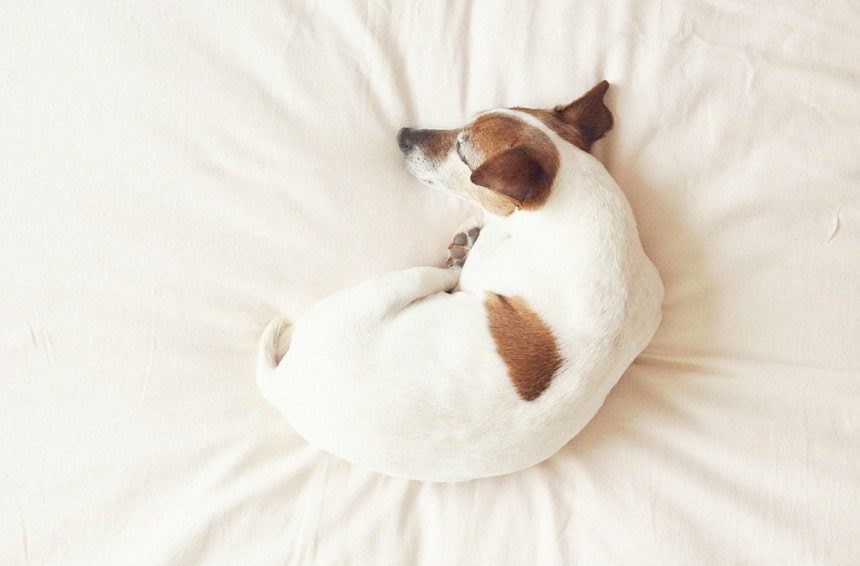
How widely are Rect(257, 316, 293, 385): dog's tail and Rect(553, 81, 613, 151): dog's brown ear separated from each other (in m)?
0.70

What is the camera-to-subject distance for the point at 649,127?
1551 mm

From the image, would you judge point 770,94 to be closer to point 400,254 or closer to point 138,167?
point 400,254

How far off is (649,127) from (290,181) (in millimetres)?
745

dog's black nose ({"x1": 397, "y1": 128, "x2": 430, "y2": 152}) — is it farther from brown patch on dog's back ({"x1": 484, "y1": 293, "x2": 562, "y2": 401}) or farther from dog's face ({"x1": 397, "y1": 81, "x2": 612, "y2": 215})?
brown patch on dog's back ({"x1": 484, "y1": 293, "x2": 562, "y2": 401})

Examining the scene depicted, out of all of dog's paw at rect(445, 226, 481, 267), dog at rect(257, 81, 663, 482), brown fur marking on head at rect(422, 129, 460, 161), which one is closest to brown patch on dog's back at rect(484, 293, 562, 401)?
dog at rect(257, 81, 663, 482)

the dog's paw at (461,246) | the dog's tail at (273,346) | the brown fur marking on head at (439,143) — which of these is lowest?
the dog's tail at (273,346)

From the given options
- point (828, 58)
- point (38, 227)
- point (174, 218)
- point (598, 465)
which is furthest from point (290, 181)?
point (828, 58)

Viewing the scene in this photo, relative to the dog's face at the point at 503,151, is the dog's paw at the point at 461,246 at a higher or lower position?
lower

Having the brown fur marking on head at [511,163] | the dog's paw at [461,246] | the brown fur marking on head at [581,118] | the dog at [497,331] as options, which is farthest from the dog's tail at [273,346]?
the brown fur marking on head at [581,118]

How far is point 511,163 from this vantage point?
4.51 ft

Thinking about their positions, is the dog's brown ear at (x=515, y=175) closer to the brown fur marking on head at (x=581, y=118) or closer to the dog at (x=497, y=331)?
the dog at (x=497, y=331)

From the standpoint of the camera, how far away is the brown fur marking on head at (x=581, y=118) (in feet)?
4.90

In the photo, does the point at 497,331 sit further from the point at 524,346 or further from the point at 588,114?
the point at 588,114

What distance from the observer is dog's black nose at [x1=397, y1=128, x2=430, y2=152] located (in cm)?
156
